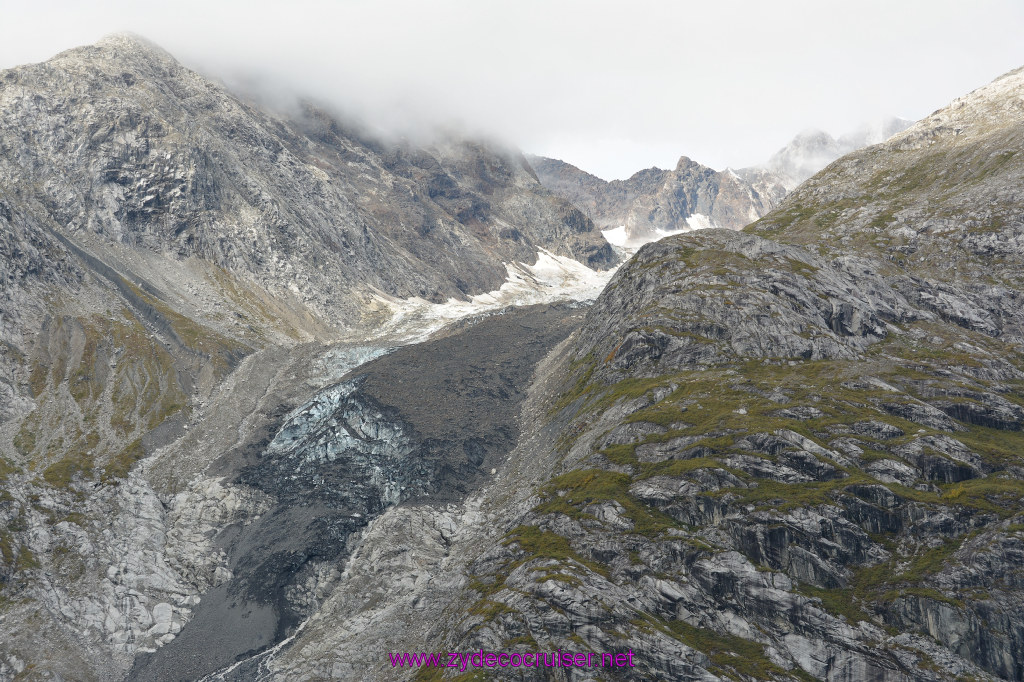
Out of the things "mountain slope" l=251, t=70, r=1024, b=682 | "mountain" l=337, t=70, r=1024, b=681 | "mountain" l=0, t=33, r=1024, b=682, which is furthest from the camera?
"mountain" l=0, t=33, r=1024, b=682

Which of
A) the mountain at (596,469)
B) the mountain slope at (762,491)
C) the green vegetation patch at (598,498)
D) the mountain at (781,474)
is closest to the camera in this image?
the mountain at (781,474)

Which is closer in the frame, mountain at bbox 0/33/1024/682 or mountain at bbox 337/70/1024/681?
mountain at bbox 337/70/1024/681

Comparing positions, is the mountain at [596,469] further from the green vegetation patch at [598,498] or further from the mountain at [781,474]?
the green vegetation patch at [598,498]

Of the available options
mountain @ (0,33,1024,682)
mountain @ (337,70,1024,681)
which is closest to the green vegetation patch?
mountain @ (337,70,1024,681)

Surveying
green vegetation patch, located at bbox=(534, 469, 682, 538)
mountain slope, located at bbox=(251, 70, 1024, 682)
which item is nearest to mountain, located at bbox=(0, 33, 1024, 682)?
mountain slope, located at bbox=(251, 70, 1024, 682)

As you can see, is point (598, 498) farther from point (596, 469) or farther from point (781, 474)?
point (781, 474)

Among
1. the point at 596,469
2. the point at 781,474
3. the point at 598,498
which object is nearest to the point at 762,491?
the point at 781,474

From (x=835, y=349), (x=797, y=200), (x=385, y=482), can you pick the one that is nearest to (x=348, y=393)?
(x=385, y=482)

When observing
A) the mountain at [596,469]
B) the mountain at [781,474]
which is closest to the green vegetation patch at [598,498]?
the mountain at [781,474]

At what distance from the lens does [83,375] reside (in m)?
131

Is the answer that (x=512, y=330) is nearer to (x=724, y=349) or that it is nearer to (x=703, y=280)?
(x=703, y=280)

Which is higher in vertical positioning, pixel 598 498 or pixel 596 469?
pixel 596 469

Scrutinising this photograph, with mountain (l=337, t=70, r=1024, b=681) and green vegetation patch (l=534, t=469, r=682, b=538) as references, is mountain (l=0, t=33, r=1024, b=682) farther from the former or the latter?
green vegetation patch (l=534, t=469, r=682, b=538)

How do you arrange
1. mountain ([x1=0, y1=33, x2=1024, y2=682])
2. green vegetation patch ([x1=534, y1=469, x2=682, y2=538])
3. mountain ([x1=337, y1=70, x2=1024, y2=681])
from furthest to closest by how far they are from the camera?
green vegetation patch ([x1=534, y1=469, x2=682, y2=538]) < mountain ([x1=0, y1=33, x2=1024, y2=682]) < mountain ([x1=337, y1=70, x2=1024, y2=681])
